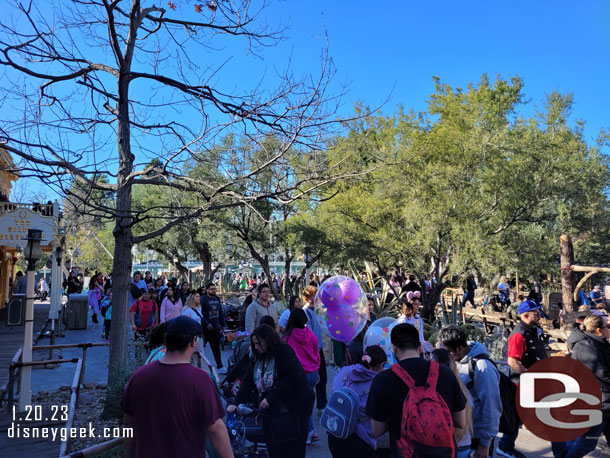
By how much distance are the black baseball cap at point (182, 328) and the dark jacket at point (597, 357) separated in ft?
12.6

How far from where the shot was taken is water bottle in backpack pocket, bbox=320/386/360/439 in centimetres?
332

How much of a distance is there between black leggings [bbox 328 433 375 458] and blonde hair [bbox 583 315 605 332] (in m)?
2.74

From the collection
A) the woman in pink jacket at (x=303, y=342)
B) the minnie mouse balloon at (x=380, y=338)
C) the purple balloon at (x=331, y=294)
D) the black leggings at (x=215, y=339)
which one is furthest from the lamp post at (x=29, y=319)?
the minnie mouse balloon at (x=380, y=338)

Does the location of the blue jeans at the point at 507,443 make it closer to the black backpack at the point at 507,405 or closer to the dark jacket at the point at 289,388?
the black backpack at the point at 507,405

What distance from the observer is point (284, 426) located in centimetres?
370

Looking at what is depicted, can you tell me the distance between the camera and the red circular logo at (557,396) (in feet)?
14.6

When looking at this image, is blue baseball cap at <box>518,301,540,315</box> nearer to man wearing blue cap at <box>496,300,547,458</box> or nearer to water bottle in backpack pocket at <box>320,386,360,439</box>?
man wearing blue cap at <box>496,300,547,458</box>

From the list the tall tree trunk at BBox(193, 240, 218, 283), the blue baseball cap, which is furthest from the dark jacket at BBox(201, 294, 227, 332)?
the tall tree trunk at BBox(193, 240, 218, 283)

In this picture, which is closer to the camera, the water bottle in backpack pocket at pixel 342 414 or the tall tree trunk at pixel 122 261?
the water bottle in backpack pocket at pixel 342 414

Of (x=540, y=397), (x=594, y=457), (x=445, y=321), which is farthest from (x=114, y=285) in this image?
(x=445, y=321)

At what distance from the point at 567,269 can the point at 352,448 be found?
8.53m

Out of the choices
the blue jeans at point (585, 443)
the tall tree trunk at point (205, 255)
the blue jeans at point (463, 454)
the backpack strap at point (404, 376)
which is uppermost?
the tall tree trunk at point (205, 255)

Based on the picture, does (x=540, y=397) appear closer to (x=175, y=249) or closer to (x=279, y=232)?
(x=279, y=232)

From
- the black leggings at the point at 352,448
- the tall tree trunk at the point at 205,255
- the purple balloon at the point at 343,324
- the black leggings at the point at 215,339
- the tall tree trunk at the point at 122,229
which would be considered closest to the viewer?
the black leggings at the point at 352,448
